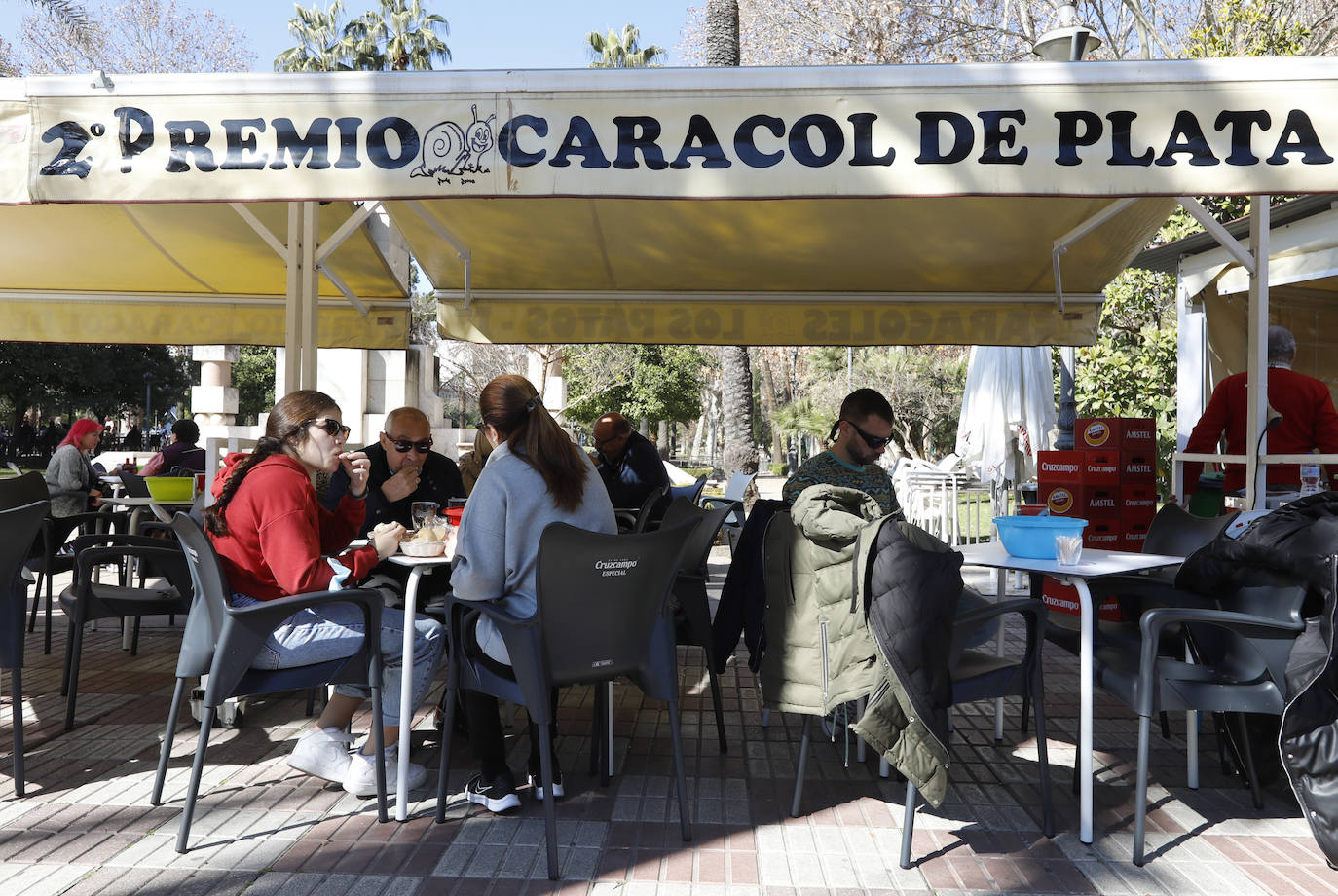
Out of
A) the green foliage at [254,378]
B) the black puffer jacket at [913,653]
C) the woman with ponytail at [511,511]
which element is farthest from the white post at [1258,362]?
the green foliage at [254,378]

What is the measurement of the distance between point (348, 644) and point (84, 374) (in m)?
34.9

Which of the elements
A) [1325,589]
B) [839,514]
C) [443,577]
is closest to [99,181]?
[443,577]

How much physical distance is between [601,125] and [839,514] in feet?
4.79

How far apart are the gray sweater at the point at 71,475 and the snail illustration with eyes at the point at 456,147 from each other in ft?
15.9

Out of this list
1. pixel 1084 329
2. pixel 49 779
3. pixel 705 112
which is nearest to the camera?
pixel 705 112

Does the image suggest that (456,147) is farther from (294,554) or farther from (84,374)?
(84,374)

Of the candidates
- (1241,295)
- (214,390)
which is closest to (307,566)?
(1241,295)

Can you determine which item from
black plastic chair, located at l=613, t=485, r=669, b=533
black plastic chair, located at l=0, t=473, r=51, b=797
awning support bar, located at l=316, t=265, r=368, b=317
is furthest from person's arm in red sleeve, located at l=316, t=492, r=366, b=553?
awning support bar, located at l=316, t=265, r=368, b=317

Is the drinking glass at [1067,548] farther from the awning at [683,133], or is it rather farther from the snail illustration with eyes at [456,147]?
the snail illustration with eyes at [456,147]

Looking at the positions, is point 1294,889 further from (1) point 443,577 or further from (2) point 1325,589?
(1) point 443,577

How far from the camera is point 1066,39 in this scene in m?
4.97

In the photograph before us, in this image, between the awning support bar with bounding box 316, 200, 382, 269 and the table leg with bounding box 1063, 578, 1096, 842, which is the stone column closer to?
the awning support bar with bounding box 316, 200, 382, 269

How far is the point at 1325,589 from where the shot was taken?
2918 millimetres

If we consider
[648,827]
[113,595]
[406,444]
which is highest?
[406,444]
